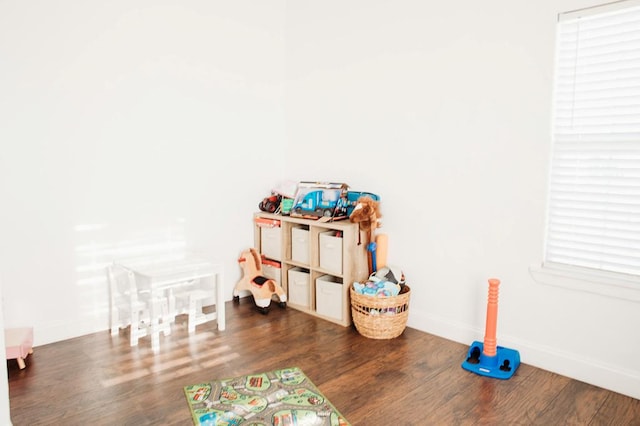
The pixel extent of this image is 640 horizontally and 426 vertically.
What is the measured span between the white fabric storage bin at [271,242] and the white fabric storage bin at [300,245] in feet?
0.41

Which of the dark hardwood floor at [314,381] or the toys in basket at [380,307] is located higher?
the toys in basket at [380,307]

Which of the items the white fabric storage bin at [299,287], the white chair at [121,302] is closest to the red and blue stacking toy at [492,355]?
the white fabric storage bin at [299,287]

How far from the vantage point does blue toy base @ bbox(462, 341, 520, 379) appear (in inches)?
93.4

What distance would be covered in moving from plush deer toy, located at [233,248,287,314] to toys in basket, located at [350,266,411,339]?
647mm

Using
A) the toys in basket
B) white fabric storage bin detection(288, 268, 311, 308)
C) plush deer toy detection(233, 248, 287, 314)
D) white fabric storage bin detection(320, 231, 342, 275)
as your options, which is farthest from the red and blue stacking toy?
plush deer toy detection(233, 248, 287, 314)

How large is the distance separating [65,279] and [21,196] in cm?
54

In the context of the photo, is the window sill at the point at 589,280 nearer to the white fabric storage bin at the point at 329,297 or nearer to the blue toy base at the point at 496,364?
the blue toy base at the point at 496,364

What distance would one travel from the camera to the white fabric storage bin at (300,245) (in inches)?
128

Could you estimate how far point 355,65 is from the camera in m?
3.27

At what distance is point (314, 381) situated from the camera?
7.55 ft

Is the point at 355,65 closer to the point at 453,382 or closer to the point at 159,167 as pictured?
the point at 159,167

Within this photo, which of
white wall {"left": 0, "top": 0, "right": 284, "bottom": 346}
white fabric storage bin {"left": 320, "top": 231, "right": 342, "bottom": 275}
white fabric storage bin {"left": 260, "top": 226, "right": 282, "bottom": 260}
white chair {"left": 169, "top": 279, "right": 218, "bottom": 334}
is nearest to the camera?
white wall {"left": 0, "top": 0, "right": 284, "bottom": 346}

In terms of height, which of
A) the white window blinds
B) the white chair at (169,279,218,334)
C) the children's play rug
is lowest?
the children's play rug

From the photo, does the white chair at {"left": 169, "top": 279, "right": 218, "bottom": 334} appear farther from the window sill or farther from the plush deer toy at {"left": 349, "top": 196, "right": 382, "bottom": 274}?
the window sill
